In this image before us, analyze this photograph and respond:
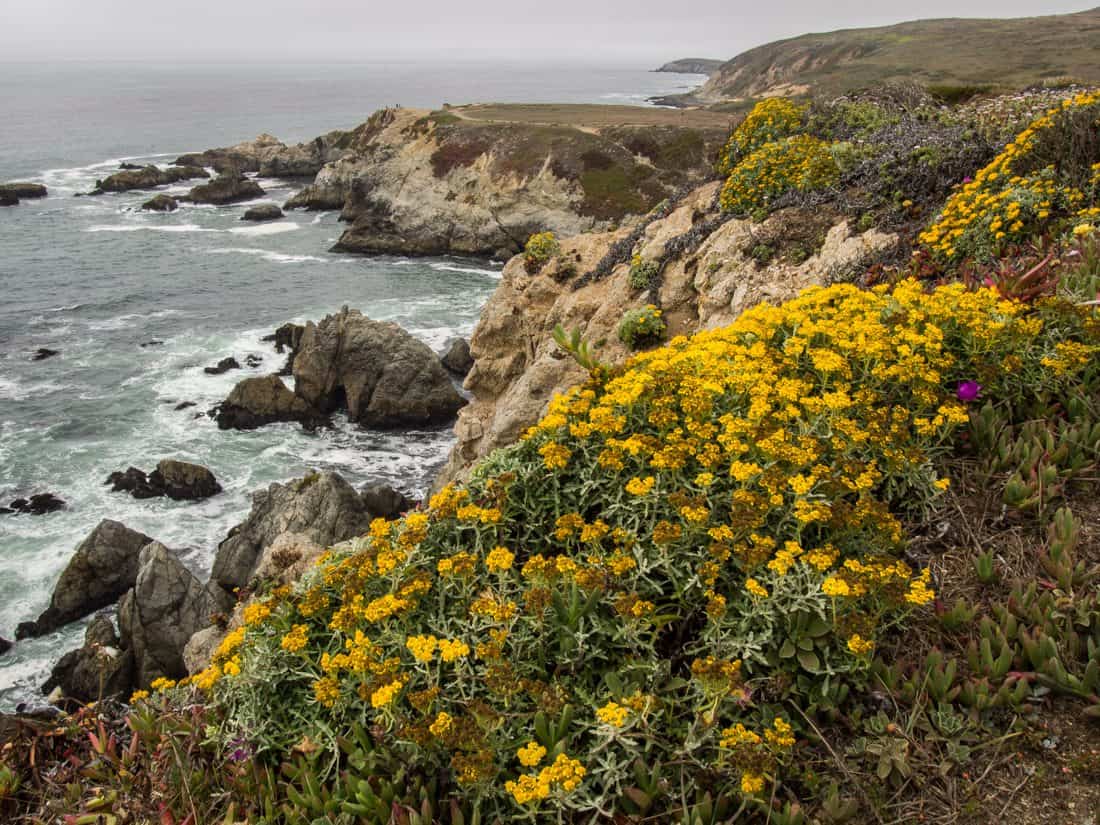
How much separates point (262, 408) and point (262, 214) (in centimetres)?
4679

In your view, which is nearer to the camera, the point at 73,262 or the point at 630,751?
the point at 630,751

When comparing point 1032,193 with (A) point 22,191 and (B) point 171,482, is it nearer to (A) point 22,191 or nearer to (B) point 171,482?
(B) point 171,482

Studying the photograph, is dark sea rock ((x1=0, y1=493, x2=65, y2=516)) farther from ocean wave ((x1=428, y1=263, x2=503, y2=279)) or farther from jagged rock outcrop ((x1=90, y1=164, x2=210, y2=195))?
jagged rock outcrop ((x1=90, y1=164, x2=210, y2=195))

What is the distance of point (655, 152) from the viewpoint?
69875mm

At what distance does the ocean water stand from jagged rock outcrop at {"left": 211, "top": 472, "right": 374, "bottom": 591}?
9.70 feet

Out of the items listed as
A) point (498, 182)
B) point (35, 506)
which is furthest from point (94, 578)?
point (498, 182)

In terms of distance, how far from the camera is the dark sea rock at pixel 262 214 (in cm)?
7012

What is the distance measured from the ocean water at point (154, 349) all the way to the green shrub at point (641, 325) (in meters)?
15.3

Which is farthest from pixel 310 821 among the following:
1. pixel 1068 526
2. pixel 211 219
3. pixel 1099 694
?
pixel 211 219

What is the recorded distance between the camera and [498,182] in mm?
65375

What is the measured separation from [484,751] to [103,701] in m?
3.70

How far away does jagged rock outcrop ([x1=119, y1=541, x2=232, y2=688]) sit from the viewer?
17.8 m

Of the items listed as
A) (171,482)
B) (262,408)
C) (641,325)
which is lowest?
(171,482)

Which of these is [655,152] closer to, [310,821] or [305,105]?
[310,821]
